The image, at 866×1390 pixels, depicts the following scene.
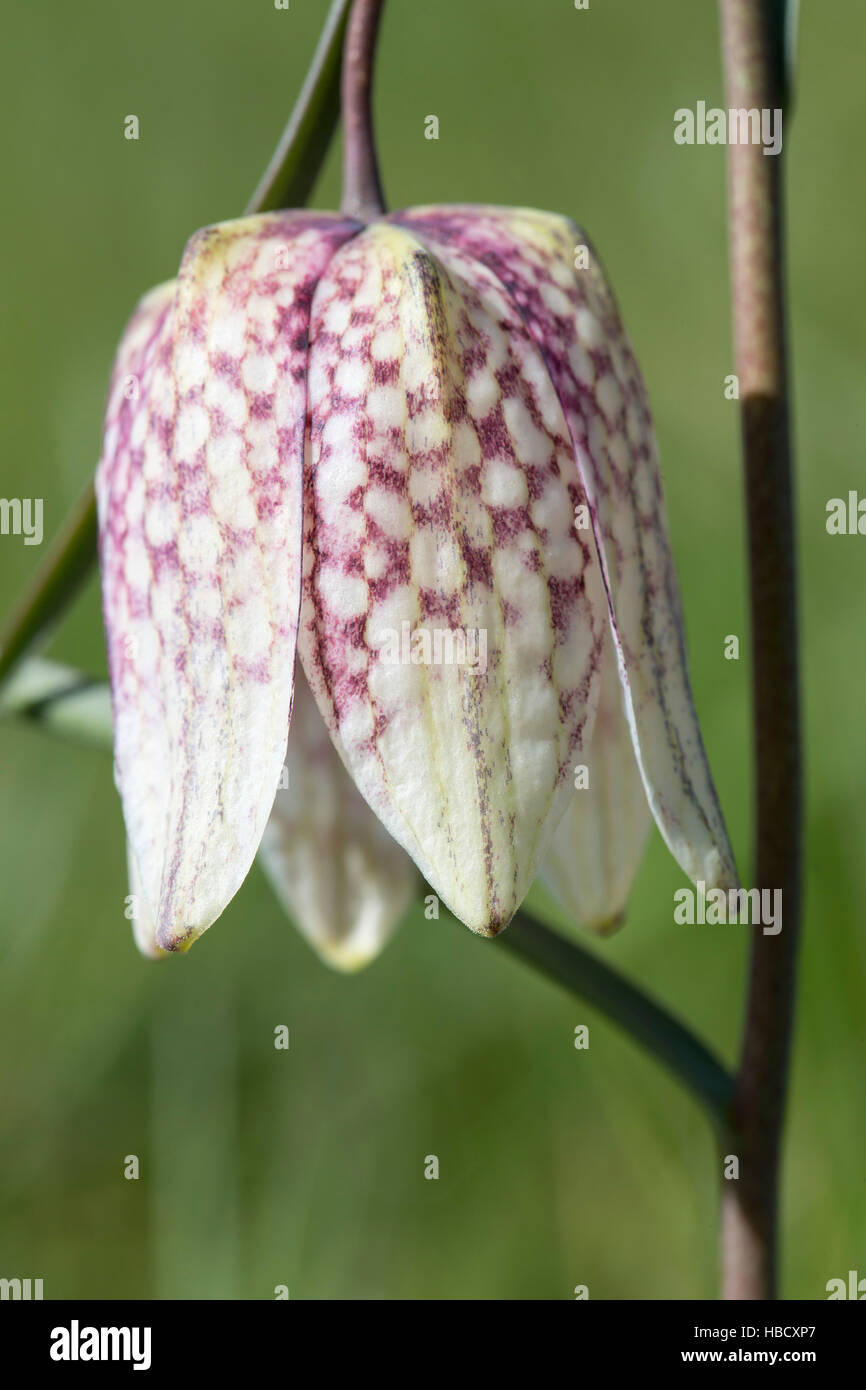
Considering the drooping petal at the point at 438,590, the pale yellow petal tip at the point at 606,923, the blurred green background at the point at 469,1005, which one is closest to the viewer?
the drooping petal at the point at 438,590

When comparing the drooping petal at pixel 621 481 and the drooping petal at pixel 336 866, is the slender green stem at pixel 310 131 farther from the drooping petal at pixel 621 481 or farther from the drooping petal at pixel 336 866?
the drooping petal at pixel 336 866

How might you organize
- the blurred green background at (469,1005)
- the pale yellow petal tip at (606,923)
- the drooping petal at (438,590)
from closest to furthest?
1. the drooping petal at (438,590)
2. the pale yellow petal tip at (606,923)
3. the blurred green background at (469,1005)

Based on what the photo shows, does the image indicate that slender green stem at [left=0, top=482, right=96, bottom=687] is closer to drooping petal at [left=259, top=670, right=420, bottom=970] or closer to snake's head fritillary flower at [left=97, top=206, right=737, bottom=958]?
snake's head fritillary flower at [left=97, top=206, right=737, bottom=958]

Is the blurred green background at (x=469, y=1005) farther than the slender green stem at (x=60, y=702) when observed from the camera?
Yes

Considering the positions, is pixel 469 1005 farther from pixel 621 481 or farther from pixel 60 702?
pixel 621 481

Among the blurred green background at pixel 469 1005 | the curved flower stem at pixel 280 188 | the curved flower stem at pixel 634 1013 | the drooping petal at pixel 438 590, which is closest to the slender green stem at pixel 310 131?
the curved flower stem at pixel 280 188

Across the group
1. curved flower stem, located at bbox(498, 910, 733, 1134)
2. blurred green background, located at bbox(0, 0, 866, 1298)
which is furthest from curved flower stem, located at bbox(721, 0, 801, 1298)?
blurred green background, located at bbox(0, 0, 866, 1298)
